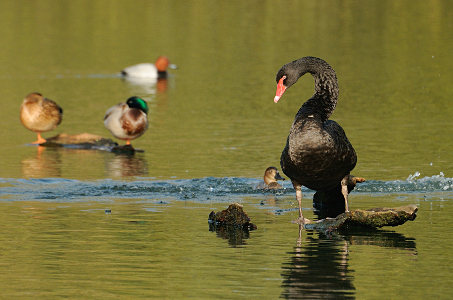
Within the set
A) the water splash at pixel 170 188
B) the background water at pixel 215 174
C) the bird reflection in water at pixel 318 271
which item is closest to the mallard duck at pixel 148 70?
the background water at pixel 215 174

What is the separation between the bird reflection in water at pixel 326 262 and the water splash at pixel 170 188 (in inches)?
137

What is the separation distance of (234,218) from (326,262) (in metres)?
2.47

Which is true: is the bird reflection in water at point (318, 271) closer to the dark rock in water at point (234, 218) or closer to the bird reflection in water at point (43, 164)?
the dark rock in water at point (234, 218)

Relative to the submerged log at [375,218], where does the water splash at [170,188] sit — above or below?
above

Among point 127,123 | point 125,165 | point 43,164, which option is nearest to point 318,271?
point 125,165

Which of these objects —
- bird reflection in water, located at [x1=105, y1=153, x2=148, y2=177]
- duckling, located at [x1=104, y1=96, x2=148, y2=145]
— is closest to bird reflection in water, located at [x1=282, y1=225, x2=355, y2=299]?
bird reflection in water, located at [x1=105, y1=153, x2=148, y2=177]

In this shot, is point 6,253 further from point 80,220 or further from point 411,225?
point 411,225

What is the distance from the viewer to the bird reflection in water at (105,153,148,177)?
64.4ft

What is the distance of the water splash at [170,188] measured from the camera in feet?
54.7

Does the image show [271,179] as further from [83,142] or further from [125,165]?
[83,142]

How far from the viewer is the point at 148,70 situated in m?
41.1

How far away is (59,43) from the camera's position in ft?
168

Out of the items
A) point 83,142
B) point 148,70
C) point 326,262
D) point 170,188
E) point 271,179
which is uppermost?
point 148,70

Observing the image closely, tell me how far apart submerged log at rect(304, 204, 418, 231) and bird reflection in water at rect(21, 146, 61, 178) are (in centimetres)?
721
